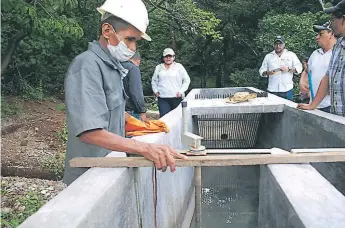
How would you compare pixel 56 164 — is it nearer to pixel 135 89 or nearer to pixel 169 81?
pixel 169 81

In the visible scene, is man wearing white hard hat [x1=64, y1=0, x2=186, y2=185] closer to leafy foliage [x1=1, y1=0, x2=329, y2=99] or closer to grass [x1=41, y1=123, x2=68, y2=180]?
leafy foliage [x1=1, y1=0, x2=329, y2=99]

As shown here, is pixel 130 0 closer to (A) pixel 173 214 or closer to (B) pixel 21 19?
(A) pixel 173 214

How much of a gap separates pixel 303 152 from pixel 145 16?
A: 132 cm

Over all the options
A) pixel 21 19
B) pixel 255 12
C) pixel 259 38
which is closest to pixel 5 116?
pixel 21 19

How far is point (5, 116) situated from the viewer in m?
11.7

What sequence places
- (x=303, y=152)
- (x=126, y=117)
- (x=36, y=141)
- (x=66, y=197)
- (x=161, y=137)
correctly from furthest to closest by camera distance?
(x=36, y=141), (x=161, y=137), (x=126, y=117), (x=303, y=152), (x=66, y=197)

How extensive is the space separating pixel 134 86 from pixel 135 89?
1.8 inches

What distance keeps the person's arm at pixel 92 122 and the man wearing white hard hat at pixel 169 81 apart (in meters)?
5.66

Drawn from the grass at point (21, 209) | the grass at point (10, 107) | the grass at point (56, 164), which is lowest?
the grass at point (56, 164)

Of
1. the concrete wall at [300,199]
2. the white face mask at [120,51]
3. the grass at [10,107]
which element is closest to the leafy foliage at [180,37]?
the grass at [10,107]

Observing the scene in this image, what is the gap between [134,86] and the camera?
16.8 feet

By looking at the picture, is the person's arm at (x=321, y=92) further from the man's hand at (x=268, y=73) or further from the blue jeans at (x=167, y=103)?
the blue jeans at (x=167, y=103)

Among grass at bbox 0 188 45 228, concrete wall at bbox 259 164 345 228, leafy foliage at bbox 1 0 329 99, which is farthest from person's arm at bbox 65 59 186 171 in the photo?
leafy foliage at bbox 1 0 329 99

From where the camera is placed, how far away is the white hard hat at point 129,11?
2340mm
